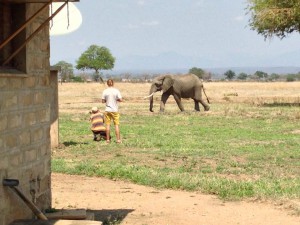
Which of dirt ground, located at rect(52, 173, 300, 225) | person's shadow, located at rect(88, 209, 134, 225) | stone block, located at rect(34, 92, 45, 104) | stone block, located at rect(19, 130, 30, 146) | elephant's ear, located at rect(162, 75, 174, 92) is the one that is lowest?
dirt ground, located at rect(52, 173, 300, 225)

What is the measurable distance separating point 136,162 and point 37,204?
5838mm

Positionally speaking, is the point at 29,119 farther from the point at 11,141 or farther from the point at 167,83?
the point at 167,83

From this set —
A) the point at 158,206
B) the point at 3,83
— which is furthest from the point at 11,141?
the point at 158,206

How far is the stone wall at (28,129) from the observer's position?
748 cm

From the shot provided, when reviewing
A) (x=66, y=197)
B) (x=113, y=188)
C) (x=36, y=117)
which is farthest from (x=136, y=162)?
(x=36, y=117)

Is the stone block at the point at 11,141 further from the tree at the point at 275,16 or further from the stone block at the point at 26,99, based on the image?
the tree at the point at 275,16

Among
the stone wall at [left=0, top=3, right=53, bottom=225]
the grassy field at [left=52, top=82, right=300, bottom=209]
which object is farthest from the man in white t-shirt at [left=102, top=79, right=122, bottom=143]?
the stone wall at [left=0, top=3, right=53, bottom=225]

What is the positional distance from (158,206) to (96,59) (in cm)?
10105

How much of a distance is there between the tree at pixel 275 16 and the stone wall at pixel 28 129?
25.0 m

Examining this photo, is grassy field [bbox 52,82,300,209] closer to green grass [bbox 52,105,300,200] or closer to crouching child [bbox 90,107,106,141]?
green grass [bbox 52,105,300,200]

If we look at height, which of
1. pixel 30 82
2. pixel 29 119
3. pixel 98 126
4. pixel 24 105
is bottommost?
pixel 98 126

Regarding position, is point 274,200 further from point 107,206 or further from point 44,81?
point 44,81

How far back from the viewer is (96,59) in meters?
110

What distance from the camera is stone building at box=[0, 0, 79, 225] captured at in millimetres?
7504
